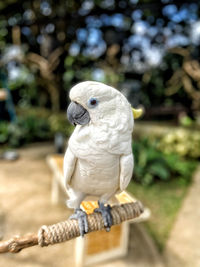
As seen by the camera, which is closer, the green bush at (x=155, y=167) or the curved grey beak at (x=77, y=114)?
the curved grey beak at (x=77, y=114)

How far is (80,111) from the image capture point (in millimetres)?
896

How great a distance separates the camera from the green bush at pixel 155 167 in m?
4.08

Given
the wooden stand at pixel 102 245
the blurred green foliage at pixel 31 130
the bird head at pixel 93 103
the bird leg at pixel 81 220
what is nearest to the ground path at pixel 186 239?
the wooden stand at pixel 102 245

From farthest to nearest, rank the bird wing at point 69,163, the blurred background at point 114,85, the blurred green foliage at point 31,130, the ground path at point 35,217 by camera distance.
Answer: the blurred green foliage at point 31,130 → the blurred background at point 114,85 → the ground path at point 35,217 → the bird wing at point 69,163

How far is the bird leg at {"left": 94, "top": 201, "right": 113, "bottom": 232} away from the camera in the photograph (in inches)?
41.1

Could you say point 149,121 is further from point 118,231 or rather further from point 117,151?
point 117,151

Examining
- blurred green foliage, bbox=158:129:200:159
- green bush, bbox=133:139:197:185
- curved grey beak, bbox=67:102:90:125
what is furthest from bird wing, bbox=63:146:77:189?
blurred green foliage, bbox=158:129:200:159

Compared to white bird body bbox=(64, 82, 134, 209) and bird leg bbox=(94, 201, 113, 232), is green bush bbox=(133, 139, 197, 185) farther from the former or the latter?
white bird body bbox=(64, 82, 134, 209)

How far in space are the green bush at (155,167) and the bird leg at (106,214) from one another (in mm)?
3092

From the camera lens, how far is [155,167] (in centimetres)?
412

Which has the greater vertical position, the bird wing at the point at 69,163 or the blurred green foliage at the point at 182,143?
the bird wing at the point at 69,163

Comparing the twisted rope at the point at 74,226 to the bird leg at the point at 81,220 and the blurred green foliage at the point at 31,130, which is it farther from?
the blurred green foliage at the point at 31,130

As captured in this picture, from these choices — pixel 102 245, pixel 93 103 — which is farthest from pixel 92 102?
pixel 102 245

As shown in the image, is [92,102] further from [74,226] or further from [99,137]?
[74,226]
